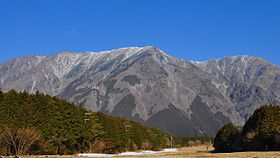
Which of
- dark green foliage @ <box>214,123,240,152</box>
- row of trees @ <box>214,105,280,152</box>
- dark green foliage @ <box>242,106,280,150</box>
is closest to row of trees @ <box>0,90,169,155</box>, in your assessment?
dark green foliage @ <box>214,123,240,152</box>

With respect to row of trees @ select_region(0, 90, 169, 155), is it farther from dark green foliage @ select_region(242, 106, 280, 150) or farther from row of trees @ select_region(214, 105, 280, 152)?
dark green foliage @ select_region(242, 106, 280, 150)

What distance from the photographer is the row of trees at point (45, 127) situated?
9812 cm

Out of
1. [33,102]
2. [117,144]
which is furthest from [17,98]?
[117,144]

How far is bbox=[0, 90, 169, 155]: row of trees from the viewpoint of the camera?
322 feet

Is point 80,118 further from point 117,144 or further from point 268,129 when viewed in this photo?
point 268,129

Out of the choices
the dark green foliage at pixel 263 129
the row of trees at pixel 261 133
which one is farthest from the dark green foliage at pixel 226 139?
the dark green foliage at pixel 263 129

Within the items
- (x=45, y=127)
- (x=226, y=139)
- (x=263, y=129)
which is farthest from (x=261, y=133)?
(x=45, y=127)

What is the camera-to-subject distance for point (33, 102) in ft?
375

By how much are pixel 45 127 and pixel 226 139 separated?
74.0m

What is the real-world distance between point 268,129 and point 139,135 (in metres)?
71.3

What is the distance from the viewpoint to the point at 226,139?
6486 inches

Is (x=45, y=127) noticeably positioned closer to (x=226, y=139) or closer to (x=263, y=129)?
(x=263, y=129)

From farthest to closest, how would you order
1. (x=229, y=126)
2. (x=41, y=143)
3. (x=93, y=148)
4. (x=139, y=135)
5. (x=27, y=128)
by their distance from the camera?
(x=139, y=135) < (x=229, y=126) < (x=93, y=148) < (x=41, y=143) < (x=27, y=128)

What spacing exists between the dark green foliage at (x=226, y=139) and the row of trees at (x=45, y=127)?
38.6 m
